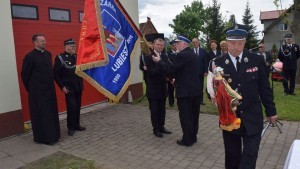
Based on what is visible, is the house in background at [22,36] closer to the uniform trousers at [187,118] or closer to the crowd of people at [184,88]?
the crowd of people at [184,88]

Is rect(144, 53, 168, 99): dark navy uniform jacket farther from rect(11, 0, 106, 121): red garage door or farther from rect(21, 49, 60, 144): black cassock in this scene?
rect(11, 0, 106, 121): red garage door

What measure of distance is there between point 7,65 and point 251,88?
467cm

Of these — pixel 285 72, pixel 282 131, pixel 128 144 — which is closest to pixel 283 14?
pixel 285 72

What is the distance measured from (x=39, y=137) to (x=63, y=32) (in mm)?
3072

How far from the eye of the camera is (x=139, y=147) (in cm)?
588

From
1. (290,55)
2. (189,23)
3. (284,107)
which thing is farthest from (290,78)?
(189,23)

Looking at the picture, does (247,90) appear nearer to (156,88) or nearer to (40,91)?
(156,88)

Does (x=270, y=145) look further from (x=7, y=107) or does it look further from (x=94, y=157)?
(x=7, y=107)

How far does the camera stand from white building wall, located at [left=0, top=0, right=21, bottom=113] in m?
6.15

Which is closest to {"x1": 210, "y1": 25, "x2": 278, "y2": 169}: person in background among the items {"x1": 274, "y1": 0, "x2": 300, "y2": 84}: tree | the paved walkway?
the paved walkway

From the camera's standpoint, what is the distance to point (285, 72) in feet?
36.6

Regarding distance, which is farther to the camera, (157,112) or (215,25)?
(215,25)

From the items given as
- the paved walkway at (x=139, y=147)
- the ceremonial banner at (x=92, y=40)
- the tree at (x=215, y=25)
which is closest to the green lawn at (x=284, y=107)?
the paved walkway at (x=139, y=147)

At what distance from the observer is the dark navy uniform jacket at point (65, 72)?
21.6 feet
